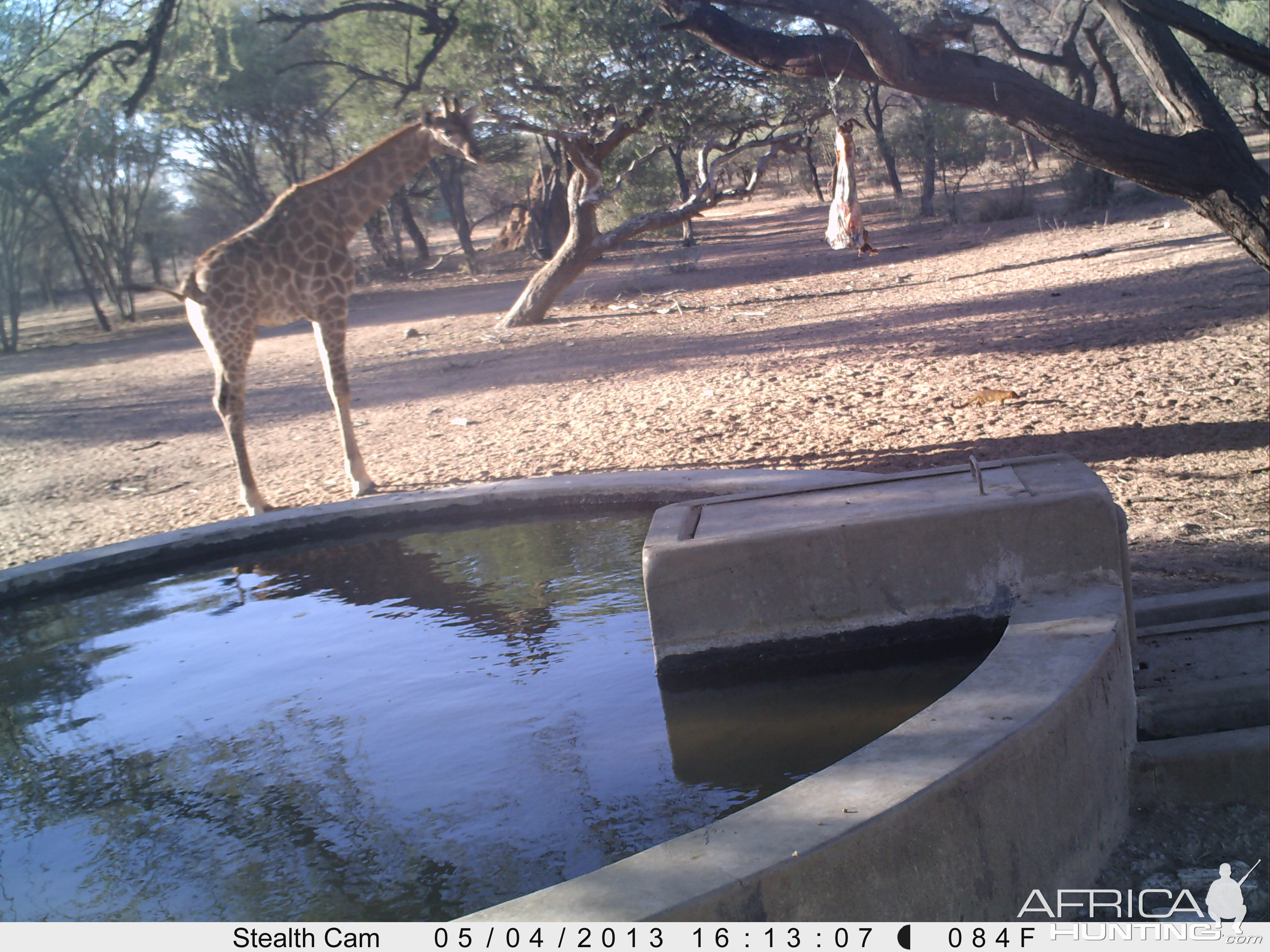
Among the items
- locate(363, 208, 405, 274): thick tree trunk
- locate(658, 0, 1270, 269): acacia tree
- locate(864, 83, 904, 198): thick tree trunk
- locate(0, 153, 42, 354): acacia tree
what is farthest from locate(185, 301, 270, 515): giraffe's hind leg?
locate(363, 208, 405, 274): thick tree trunk

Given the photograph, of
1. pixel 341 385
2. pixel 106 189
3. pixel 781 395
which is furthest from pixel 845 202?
pixel 106 189

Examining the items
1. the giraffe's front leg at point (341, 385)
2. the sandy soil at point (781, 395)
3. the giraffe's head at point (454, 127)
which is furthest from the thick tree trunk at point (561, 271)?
the giraffe's front leg at point (341, 385)

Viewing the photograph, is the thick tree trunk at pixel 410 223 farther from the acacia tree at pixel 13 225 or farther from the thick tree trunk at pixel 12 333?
the thick tree trunk at pixel 12 333

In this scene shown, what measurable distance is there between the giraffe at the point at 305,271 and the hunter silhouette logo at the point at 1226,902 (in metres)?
6.32

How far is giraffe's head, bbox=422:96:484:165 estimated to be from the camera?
313 inches

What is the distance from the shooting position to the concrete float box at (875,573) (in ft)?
10.6

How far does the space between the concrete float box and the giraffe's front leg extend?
468 centimetres

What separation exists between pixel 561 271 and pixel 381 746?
1367 cm

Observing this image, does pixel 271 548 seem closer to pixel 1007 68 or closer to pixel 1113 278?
pixel 1007 68

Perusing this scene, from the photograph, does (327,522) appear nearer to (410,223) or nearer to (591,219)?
(591,219)

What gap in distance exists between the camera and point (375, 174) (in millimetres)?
7980

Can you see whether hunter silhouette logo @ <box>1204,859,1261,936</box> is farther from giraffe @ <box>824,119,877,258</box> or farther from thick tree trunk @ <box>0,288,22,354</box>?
thick tree trunk @ <box>0,288,22,354</box>

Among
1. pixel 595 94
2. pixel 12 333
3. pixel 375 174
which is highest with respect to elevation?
pixel 595 94

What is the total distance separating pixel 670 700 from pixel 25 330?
31879mm
